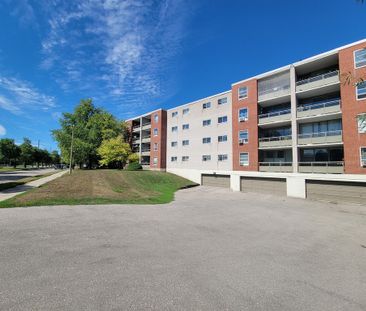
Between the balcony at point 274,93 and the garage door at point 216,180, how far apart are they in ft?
39.4

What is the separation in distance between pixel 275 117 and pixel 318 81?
223 inches

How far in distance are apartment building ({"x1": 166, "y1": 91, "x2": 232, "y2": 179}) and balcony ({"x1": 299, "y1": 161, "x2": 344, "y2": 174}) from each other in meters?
10.0

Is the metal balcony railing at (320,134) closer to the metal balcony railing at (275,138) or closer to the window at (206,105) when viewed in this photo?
the metal balcony railing at (275,138)

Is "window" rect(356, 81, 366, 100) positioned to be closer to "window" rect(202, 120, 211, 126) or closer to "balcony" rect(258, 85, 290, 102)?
"balcony" rect(258, 85, 290, 102)

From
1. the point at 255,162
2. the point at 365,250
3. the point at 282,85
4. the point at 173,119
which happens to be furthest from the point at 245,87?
the point at 365,250

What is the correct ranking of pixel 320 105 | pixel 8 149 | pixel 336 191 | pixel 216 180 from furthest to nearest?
pixel 8 149
pixel 216 180
pixel 320 105
pixel 336 191

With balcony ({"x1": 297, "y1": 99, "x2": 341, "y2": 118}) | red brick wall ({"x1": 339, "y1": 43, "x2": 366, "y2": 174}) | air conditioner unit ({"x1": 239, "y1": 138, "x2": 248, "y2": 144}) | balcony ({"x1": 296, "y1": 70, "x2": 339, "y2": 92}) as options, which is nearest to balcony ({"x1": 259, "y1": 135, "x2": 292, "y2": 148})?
air conditioner unit ({"x1": 239, "y1": 138, "x2": 248, "y2": 144})

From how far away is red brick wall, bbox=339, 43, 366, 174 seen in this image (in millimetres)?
19109

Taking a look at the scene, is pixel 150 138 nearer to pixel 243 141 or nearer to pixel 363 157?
pixel 243 141

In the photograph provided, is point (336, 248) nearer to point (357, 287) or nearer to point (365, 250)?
point (365, 250)

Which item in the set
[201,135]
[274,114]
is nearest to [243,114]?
[274,114]

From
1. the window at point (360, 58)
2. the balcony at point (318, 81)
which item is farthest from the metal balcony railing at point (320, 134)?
the window at point (360, 58)

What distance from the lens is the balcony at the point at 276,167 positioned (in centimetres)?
2372

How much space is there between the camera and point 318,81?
22031mm
